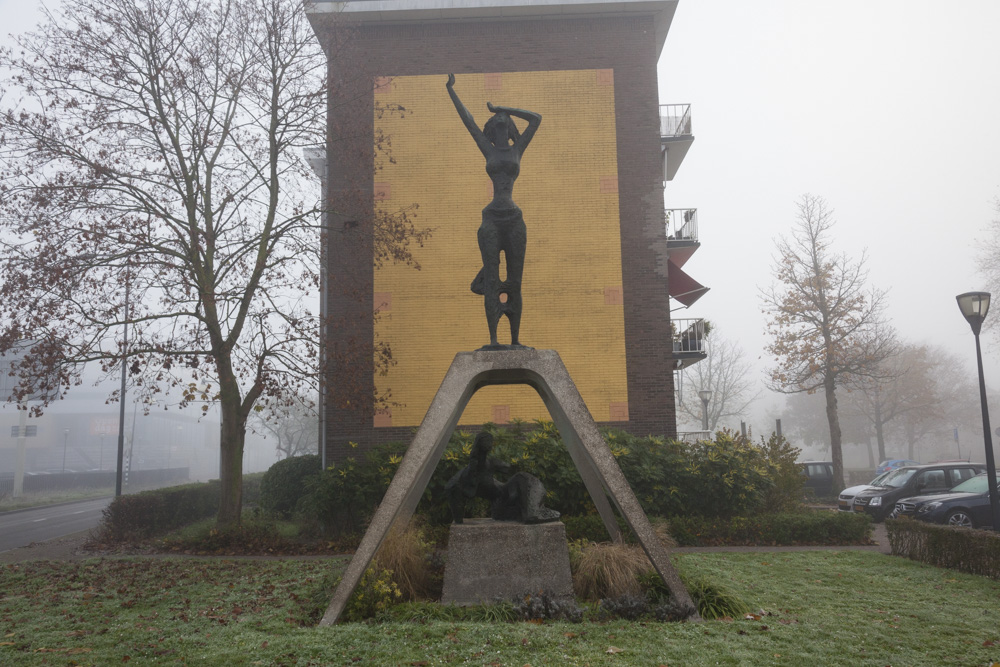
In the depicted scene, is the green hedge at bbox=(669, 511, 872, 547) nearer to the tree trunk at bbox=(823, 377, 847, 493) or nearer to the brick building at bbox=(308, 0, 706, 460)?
the brick building at bbox=(308, 0, 706, 460)

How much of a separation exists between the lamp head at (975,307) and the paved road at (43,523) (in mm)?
21262

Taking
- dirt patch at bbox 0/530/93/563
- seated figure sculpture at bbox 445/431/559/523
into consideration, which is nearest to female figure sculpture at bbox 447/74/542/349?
seated figure sculpture at bbox 445/431/559/523

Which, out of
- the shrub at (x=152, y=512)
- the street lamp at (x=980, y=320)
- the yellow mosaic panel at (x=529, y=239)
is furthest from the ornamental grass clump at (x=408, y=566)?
the shrub at (x=152, y=512)

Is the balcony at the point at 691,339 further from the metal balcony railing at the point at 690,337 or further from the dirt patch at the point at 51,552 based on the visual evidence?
the dirt patch at the point at 51,552

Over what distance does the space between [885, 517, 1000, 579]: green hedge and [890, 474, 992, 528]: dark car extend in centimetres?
362

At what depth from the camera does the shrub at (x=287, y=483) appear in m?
18.8

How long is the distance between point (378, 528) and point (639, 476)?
24.4 feet

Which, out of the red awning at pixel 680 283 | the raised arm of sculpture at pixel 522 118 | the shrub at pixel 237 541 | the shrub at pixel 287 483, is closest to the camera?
the raised arm of sculpture at pixel 522 118

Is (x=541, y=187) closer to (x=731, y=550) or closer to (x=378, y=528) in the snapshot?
(x=731, y=550)

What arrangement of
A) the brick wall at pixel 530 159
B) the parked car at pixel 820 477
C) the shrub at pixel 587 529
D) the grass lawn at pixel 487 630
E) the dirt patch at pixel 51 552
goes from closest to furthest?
the grass lawn at pixel 487 630
the shrub at pixel 587 529
the dirt patch at pixel 51 552
the brick wall at pixel 530 159
the parked car at pixel 820 477

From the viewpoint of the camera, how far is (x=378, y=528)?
284 inches

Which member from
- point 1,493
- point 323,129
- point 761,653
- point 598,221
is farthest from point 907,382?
point 1,493

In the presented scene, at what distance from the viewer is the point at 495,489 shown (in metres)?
8.38

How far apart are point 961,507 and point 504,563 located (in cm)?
1182
